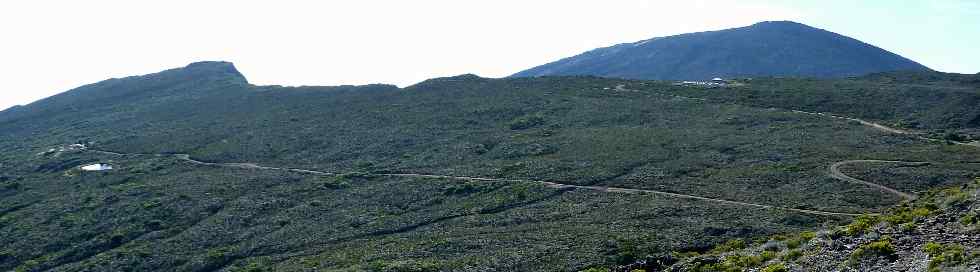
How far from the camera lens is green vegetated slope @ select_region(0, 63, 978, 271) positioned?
51062 mm

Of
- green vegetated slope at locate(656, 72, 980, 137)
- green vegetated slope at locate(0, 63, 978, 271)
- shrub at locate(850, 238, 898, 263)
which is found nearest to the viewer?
shrub at locate(850, 238, 898, 263)

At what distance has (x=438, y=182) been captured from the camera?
71500mm

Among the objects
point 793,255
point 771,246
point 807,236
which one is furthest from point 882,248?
point 771,246

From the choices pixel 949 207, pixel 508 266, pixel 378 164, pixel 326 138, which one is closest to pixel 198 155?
pixel 326 138

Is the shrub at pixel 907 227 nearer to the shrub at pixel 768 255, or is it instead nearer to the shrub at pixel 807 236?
the shrub at pixel 807 236

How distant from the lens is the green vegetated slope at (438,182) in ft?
168

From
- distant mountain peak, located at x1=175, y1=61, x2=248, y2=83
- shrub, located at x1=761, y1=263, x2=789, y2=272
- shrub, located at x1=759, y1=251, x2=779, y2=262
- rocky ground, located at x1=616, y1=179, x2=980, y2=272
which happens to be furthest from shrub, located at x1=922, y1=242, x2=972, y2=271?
distant mountain peak, located at x1=175, y1=61, x2=248, y2=83

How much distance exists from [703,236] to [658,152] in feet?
85.7

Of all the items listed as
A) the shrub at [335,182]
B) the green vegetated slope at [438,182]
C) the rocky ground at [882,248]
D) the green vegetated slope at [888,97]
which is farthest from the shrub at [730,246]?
the shrub at [335,182]

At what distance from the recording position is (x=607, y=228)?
1984 inches

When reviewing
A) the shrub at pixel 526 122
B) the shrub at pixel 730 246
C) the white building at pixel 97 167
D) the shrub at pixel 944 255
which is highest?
the shrub at pixel 944 255

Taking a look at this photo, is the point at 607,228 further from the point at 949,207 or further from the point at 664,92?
the point at 664,92

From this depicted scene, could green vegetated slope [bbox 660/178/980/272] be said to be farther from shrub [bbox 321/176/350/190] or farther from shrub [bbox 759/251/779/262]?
shrub [bbox 321/176/350/190]

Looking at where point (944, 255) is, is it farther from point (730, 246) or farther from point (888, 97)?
point (888, 97)
